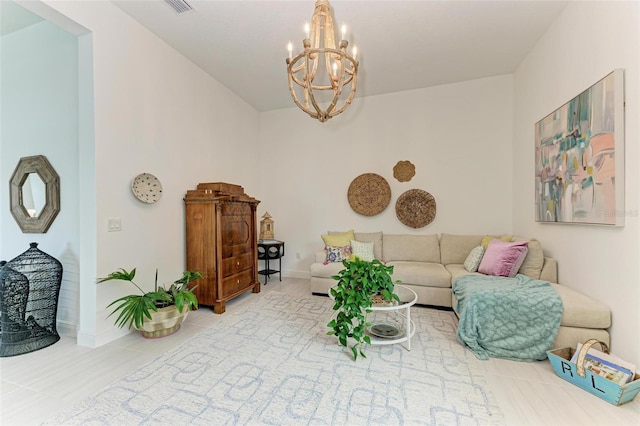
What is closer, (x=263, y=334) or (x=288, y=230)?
(x=263, y=334)

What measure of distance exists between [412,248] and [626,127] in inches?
97.5

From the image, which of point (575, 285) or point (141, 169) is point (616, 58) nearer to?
point (575, 285)

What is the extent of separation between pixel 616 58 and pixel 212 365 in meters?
3.73

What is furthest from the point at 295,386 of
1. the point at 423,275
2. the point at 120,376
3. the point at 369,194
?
the point at 369,194

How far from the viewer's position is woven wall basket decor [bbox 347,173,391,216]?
4258mm

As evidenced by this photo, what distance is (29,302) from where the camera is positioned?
233 centimetres

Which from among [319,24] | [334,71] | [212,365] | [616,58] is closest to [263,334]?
[212,365]

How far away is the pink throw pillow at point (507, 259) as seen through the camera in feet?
9.06

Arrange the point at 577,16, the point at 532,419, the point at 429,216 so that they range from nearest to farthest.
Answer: the point at 532,419, the point at 577,16, the point at 429,216

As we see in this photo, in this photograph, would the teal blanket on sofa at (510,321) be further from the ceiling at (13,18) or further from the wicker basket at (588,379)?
the ceiling at (13,18)

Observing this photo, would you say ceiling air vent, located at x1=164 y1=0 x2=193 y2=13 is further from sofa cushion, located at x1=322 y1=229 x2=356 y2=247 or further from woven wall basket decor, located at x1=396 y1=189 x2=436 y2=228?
woven wall basket decor, located at x1=396 y1=189 x2=436 y2=228

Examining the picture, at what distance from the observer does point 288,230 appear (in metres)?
4.87

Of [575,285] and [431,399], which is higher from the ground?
[575,285]

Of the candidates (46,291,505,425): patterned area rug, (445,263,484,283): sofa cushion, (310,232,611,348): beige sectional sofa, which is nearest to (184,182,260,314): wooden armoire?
(46,291,505,425): patterned area rug
